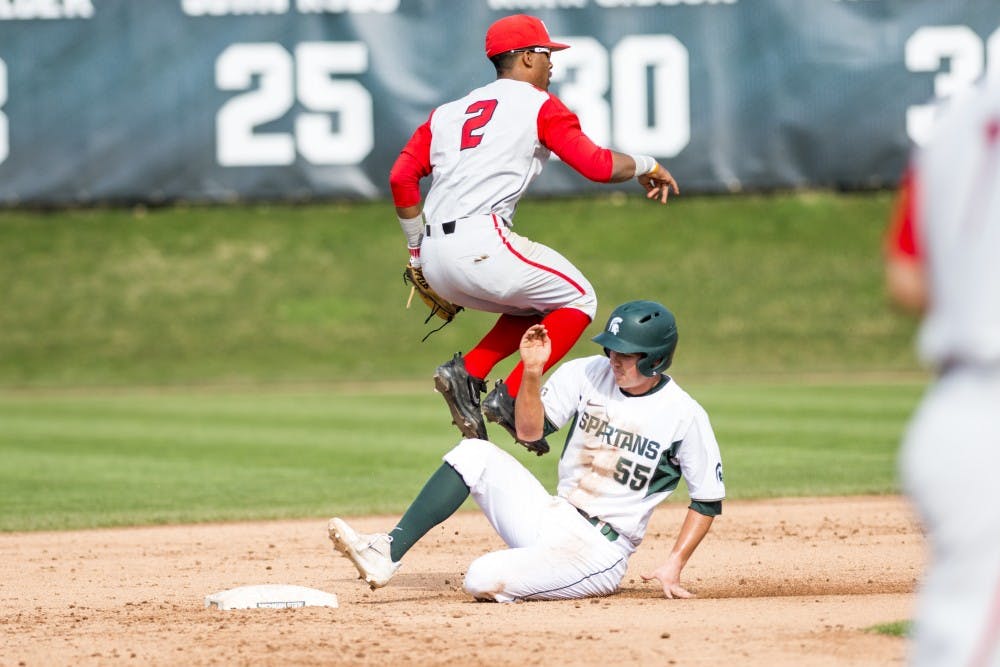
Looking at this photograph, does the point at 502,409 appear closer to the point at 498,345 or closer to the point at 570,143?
the point at 498,345

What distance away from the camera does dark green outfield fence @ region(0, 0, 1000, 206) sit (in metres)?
19.8

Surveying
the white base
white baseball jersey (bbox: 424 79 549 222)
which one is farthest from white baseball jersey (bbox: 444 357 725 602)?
white baseball jersey (bbox: 424 79 549 222)

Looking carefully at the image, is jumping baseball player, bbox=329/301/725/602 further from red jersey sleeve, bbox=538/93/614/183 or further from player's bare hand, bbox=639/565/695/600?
red jersey sleeve, bbox=538/93/614/183

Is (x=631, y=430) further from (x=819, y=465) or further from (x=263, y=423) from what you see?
(x=263, y=423)

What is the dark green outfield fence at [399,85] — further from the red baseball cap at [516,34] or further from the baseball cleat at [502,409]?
the baseball cleat at [502,409]

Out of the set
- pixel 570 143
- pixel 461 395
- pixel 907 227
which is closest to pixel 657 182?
pixel 570 143

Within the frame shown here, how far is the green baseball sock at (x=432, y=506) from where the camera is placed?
226 inches

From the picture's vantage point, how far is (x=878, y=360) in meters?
18.8

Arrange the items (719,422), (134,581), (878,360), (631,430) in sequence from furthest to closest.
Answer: (878,360) < (719,422) < (134,581) < (631,430)

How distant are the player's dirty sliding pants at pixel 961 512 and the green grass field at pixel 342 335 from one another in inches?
326

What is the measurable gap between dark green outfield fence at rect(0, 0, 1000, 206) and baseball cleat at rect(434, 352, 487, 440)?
13.9 meters

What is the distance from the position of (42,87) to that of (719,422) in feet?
38.0

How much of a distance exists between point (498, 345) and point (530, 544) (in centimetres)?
89

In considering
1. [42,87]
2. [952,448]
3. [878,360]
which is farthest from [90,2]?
[952,448]
